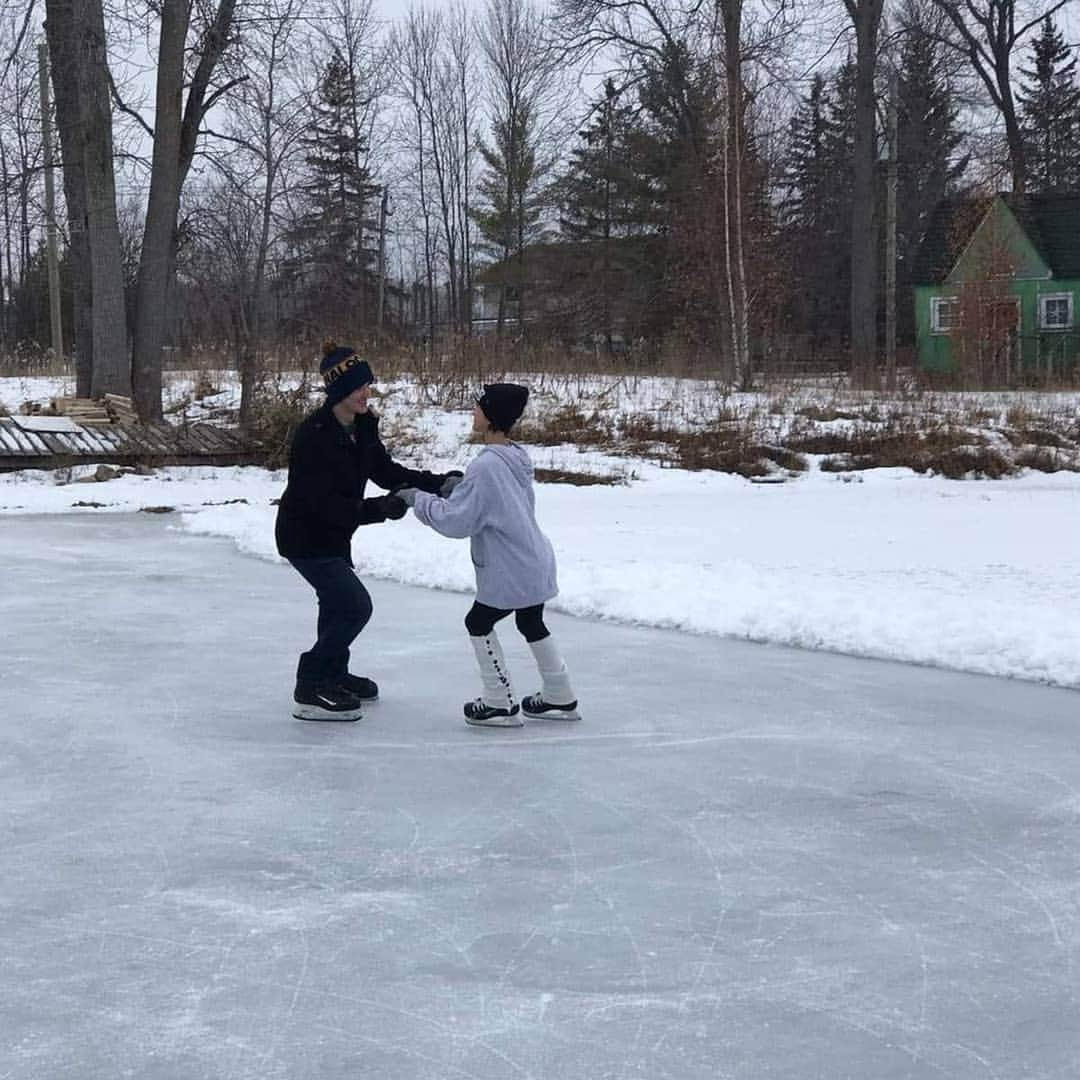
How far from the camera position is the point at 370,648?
277 inches

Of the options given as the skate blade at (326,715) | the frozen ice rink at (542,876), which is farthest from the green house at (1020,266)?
the skate blade at (326,715)

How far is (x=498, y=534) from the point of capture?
5.24m

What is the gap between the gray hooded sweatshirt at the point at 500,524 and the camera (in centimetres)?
515

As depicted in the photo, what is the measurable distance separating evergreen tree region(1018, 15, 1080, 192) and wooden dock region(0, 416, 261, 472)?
37723 mm

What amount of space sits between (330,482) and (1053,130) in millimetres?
49470

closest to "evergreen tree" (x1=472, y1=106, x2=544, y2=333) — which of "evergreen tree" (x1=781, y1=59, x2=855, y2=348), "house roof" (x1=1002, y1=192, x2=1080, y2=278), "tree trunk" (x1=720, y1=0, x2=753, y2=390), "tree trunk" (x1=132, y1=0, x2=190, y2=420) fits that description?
"evergreen tree" (x1=781, y1=59, x2=855, y2=348)

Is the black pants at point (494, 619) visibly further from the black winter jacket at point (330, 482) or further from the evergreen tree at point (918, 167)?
the evergreen tree at point (918, 167)

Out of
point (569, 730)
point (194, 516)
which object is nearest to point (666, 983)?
point (569, 730)

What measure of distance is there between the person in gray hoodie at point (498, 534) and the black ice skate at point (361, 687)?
1.84 ft

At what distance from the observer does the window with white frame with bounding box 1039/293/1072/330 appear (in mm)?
38375

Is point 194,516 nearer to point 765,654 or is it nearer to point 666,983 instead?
point 765,654

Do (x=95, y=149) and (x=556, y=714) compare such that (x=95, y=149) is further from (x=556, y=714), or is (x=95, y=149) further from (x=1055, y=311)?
(x=1055, y=311)

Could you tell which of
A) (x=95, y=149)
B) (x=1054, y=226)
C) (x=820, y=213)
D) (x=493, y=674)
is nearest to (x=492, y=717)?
(x=493, y=674)

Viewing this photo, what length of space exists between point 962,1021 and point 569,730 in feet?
8.88
